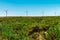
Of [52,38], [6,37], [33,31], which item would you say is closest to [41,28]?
[33,31]

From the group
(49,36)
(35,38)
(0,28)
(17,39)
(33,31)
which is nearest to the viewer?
(17,39)

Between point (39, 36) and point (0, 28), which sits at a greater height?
point (0, 28)

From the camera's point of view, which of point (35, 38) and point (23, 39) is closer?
point (23, 39)

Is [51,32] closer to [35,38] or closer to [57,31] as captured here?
[57,31]

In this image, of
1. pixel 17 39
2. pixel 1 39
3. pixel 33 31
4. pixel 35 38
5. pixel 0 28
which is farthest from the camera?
pixel 33 31

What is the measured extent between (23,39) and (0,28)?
161 inches

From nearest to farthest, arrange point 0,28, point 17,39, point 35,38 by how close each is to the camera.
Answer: point 17,39 < point 0,28 < point 35,38

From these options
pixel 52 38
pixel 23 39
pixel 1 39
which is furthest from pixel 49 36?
pixel 1 39

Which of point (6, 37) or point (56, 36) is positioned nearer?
point (6, 37)

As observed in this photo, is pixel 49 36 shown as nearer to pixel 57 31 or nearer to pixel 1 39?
pixel 57 31

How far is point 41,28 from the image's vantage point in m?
49.8

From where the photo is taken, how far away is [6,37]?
26875 millimetres

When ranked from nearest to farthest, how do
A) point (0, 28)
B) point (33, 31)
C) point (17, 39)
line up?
point (17, 39) < point (0, 28) < point (33, 31)

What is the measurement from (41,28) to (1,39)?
81.5 feet
